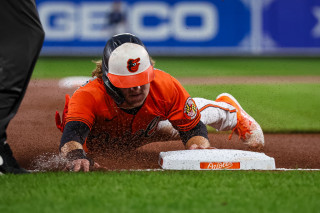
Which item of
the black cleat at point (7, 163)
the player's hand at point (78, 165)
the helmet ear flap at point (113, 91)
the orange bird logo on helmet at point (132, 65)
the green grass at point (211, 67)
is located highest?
the orange bird logo on helmet at point (132, 65)

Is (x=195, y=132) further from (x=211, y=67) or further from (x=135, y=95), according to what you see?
(x=211, y=67)

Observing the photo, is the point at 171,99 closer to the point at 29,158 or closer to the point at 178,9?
the point at 29,158

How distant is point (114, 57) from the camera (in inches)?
147

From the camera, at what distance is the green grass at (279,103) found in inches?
262

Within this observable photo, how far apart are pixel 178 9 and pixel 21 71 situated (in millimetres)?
15061

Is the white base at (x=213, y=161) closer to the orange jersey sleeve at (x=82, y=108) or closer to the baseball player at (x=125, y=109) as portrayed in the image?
the baseball player at (x=125, y=109)

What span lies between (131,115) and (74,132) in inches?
20.2

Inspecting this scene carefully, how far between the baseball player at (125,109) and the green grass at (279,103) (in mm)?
2241

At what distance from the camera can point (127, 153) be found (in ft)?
14.6

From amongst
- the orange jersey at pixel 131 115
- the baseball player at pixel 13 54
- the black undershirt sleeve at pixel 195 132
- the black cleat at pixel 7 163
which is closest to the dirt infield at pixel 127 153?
the orange jersey at pixel 131 115

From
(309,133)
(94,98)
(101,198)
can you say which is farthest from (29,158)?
(309,133)

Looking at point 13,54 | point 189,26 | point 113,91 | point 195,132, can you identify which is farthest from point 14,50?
point 189,26

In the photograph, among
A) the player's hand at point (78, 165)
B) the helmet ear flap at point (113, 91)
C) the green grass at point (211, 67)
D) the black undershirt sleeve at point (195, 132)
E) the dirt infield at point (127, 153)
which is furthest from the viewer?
the green grass at point (211, 67)

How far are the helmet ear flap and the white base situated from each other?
52cm
